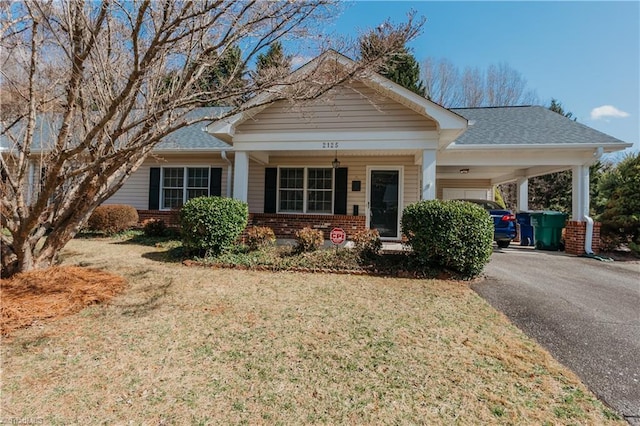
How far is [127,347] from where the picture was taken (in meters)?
3.15

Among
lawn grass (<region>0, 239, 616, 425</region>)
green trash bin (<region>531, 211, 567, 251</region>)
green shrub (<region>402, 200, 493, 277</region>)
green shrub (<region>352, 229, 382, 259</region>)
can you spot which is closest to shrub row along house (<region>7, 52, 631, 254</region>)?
green trash bin (<region>531, 211, 567, 251</region>)

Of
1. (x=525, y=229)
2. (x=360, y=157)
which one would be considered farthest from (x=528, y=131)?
(x=360, y=157)

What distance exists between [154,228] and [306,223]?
5069 mm

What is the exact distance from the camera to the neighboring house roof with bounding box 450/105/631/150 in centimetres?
868

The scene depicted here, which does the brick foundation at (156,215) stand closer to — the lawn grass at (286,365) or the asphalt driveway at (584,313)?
the lawn grass at (286,365)

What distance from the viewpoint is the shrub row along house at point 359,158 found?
307 inches

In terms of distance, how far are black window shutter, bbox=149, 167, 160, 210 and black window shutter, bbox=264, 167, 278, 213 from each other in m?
4.05

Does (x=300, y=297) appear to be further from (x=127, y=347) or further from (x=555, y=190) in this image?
(x=555, y=190)

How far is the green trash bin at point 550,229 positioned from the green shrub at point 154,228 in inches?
480

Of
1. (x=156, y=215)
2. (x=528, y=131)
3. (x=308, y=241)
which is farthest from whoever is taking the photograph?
(x=156, y=215)

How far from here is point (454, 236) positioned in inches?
227

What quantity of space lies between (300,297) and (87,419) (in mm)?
2921

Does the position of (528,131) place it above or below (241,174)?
above

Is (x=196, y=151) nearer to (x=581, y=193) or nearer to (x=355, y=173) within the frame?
(x=355, y=173)
